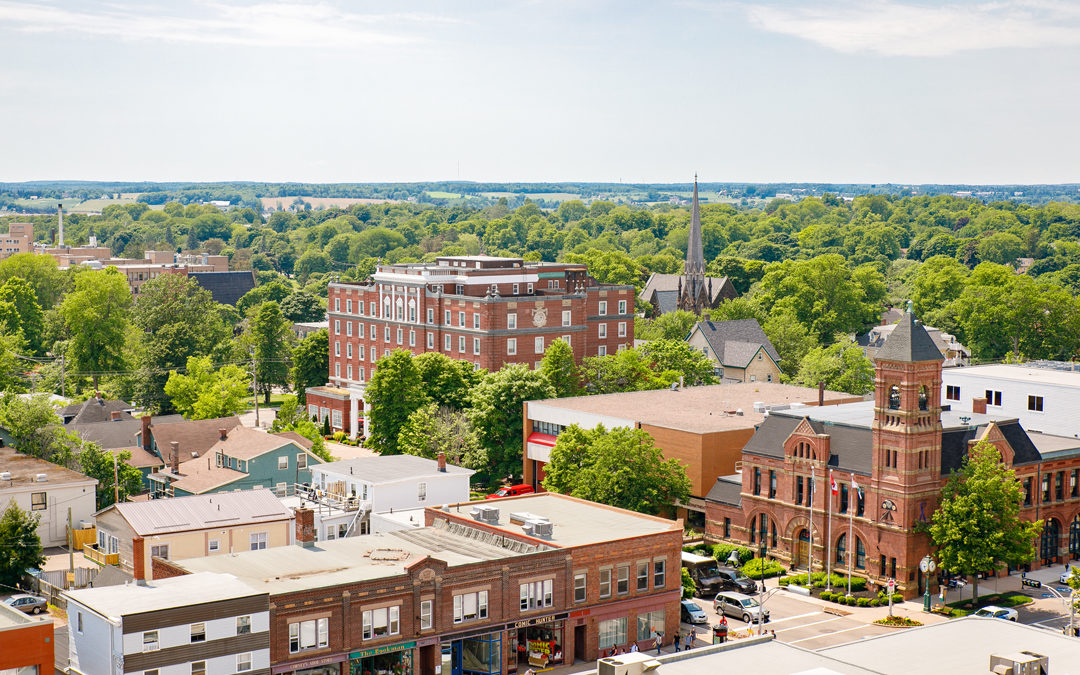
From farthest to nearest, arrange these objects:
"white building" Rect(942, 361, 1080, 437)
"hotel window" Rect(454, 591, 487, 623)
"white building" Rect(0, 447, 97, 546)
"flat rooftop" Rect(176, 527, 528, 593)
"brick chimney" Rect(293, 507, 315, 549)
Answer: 1. "white building" Rect(942, 361, 1080, 437)
2. "white building" Rect(0, 447, 97, 546)
3. "brick chimney" Rect(293, 507, 315, 549)
4. "hotel window" Rect(454, 591, 487, 623)
5. "flat rooftop" Rect(176, 527, 528, 593)

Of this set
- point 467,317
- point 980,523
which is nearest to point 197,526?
point 980,523

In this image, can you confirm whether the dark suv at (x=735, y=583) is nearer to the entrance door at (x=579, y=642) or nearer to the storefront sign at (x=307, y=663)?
the entrance door at (x=579, y=642)

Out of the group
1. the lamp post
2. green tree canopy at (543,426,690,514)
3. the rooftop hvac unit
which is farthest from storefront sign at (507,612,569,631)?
the rooftop hvac unit

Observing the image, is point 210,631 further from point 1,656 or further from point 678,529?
point 678,529

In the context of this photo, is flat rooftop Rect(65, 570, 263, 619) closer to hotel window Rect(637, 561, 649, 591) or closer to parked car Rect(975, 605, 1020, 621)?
hotel window Rect(637, 561, 649, 591)

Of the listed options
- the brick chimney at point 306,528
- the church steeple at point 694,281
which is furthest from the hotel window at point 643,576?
the church steeple at point 694,281
